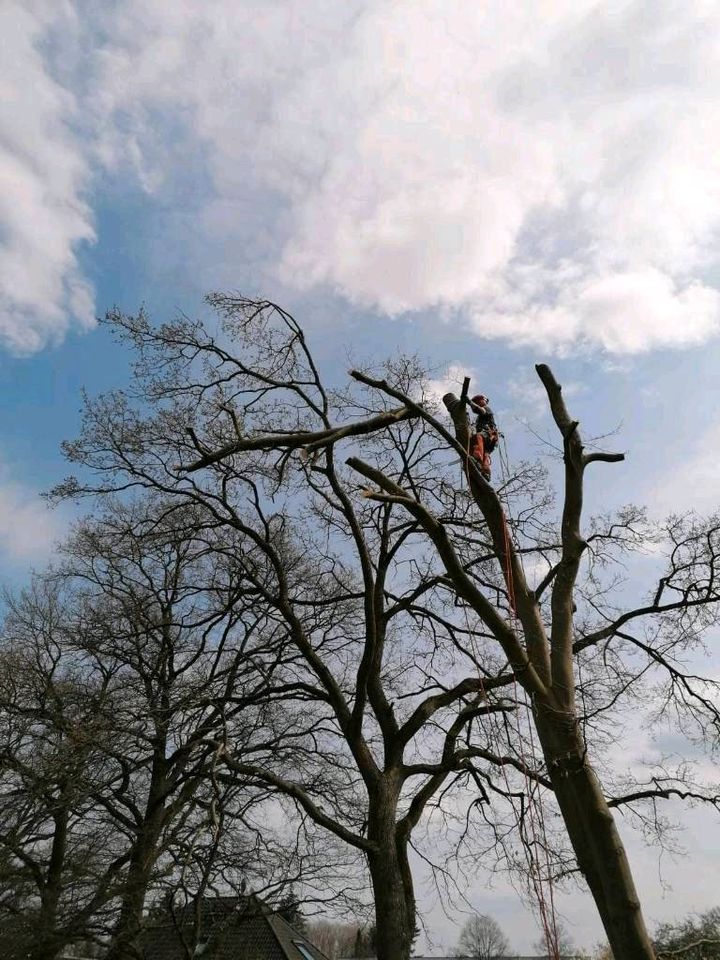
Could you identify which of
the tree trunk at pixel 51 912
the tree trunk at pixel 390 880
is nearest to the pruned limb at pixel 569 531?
the tree trunk at pixel 390 880

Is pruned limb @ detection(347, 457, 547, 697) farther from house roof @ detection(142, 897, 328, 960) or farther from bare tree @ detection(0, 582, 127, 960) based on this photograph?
house roof @ detection(142, 897, 328, 960)

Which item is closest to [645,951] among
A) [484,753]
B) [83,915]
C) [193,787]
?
[484,753]

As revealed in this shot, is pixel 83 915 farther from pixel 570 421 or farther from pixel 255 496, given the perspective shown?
pixel 570 421

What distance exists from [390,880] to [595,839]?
476cm

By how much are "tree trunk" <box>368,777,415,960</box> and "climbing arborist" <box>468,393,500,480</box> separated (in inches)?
183

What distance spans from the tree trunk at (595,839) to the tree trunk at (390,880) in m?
4.47

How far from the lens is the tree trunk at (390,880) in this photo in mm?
7711

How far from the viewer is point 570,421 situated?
4.91m

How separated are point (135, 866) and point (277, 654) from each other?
3.70 m

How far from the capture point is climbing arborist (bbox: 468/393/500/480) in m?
5.55

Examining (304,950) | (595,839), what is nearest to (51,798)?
(595,839)

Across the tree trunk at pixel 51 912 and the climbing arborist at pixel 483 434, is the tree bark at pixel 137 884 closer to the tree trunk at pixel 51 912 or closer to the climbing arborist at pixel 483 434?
the tree trunk at pixel 51 912

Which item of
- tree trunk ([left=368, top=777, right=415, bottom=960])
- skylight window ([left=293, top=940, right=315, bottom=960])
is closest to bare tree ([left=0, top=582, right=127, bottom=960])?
tree trunk ([left=368, top=777, right=415, bottom=960])

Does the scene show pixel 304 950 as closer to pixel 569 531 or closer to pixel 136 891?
pixel 136 891
